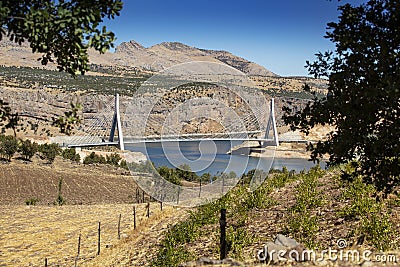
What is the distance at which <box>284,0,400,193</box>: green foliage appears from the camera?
3.98m

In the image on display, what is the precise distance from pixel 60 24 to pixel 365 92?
2513mm

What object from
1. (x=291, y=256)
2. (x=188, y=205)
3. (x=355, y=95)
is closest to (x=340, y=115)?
(x=355, y=95)

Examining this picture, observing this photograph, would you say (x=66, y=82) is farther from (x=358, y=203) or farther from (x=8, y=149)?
(x=358, y=203)

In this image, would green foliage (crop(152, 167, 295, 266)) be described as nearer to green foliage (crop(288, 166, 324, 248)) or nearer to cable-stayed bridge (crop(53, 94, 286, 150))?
green foliage (crop(288, 166, 324, 248))

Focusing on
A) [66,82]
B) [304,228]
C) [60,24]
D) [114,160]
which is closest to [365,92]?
[60,24]

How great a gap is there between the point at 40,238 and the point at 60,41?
26.8 ft

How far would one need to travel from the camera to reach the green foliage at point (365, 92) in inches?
157

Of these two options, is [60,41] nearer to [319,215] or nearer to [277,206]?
[319,215]

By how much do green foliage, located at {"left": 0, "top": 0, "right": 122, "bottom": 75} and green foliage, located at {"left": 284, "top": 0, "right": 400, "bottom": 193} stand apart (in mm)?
2235

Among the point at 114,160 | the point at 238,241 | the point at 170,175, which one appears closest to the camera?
the point at 238,241

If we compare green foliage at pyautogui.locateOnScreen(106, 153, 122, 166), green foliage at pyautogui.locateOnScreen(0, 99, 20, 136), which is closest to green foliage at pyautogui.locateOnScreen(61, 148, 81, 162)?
green foliage at pyautogui.locateOnScreen(106, 153, 122, 166)

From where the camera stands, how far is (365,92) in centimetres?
383

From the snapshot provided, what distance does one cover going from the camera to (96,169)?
40.8 metres

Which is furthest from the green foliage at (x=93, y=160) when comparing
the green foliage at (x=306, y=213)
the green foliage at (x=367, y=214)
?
the green foliage at (x=367, y=214)
